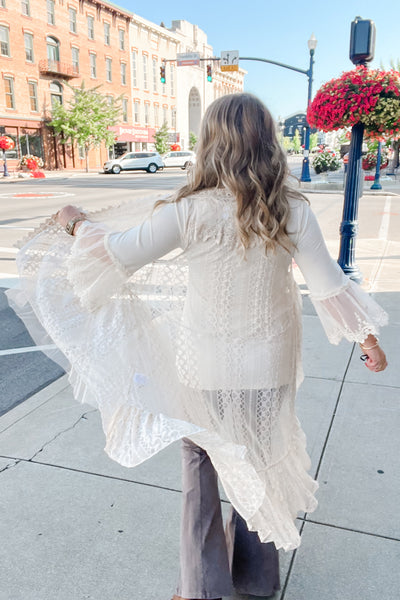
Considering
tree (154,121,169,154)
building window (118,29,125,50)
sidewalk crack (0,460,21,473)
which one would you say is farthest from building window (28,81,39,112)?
sidewalk crack (0,460,21,473)

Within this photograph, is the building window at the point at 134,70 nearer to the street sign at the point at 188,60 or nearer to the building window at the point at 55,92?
the building window at the point at 55,92

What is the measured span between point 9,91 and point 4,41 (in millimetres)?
3220

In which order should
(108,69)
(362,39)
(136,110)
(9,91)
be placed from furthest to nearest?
(136,110), (108,69), (9,91), (362,39)

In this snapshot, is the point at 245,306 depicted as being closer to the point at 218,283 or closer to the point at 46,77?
the point at 218,283

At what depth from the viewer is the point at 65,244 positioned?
1990 mm

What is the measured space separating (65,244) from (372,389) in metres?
2.76

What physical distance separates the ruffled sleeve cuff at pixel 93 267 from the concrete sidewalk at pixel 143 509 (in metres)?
1.23

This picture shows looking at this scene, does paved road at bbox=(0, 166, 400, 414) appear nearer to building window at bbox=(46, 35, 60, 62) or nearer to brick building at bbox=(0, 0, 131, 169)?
brick building at bbox=(0, 0, 131, 169)

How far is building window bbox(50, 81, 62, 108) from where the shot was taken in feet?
131

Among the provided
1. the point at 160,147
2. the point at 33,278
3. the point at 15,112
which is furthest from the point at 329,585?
the point at 160,147

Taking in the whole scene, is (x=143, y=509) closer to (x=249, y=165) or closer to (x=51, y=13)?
(x=249, y=165)

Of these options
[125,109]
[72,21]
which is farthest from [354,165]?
[125,109]

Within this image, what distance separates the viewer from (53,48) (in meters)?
39.5

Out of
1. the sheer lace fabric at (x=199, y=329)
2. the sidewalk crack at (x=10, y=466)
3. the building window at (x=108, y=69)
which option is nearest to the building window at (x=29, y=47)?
the building window at (x=108, y=69)
